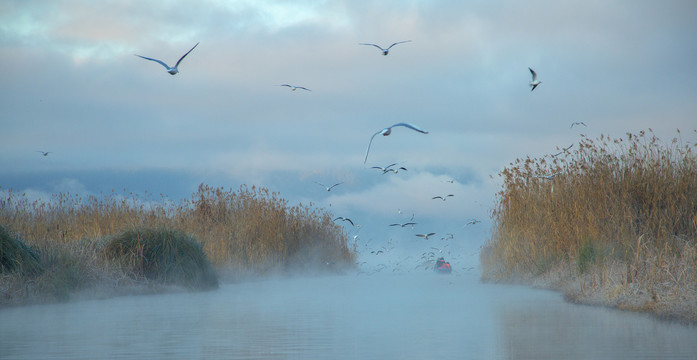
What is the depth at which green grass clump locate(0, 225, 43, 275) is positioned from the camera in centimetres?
1227

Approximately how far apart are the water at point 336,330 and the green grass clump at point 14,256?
749 millimetres

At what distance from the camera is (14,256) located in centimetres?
1242

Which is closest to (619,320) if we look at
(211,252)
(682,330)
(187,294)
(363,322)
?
(682,330)

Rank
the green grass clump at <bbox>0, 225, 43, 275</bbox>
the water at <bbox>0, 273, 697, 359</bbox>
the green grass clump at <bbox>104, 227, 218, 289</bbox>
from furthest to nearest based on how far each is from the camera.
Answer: the green grass clump at <bbox>104, 227, 218, 289</bbox> → the green grass clump at <bbox>0, 225, 43, 275</bbox> → the water at <bbox>0, 273, 697, 359</bbox>

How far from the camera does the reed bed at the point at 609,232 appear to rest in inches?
407

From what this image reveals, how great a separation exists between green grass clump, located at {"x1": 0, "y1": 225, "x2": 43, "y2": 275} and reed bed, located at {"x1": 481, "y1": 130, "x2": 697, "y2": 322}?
32.4ft

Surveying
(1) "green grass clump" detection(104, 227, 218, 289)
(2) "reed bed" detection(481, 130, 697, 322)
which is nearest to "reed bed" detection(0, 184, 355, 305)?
(1) "green grass clump" detection(104, 227, 218, 289)

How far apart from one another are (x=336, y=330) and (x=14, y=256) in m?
6.54

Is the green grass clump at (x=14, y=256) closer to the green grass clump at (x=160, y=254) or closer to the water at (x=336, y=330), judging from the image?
the water at (x=336, y=330)

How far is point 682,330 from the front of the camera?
28.2 feet

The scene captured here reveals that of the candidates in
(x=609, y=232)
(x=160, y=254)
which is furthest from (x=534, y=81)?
(x=160, y=254)

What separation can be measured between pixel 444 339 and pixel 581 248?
242 inches

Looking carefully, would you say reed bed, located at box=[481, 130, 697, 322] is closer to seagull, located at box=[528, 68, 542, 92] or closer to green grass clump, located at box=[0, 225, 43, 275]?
seagull, located at box=[528, 68, 542, 92]

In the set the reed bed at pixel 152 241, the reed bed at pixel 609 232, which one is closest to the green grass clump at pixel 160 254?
the reed bed at pixel 152 241
